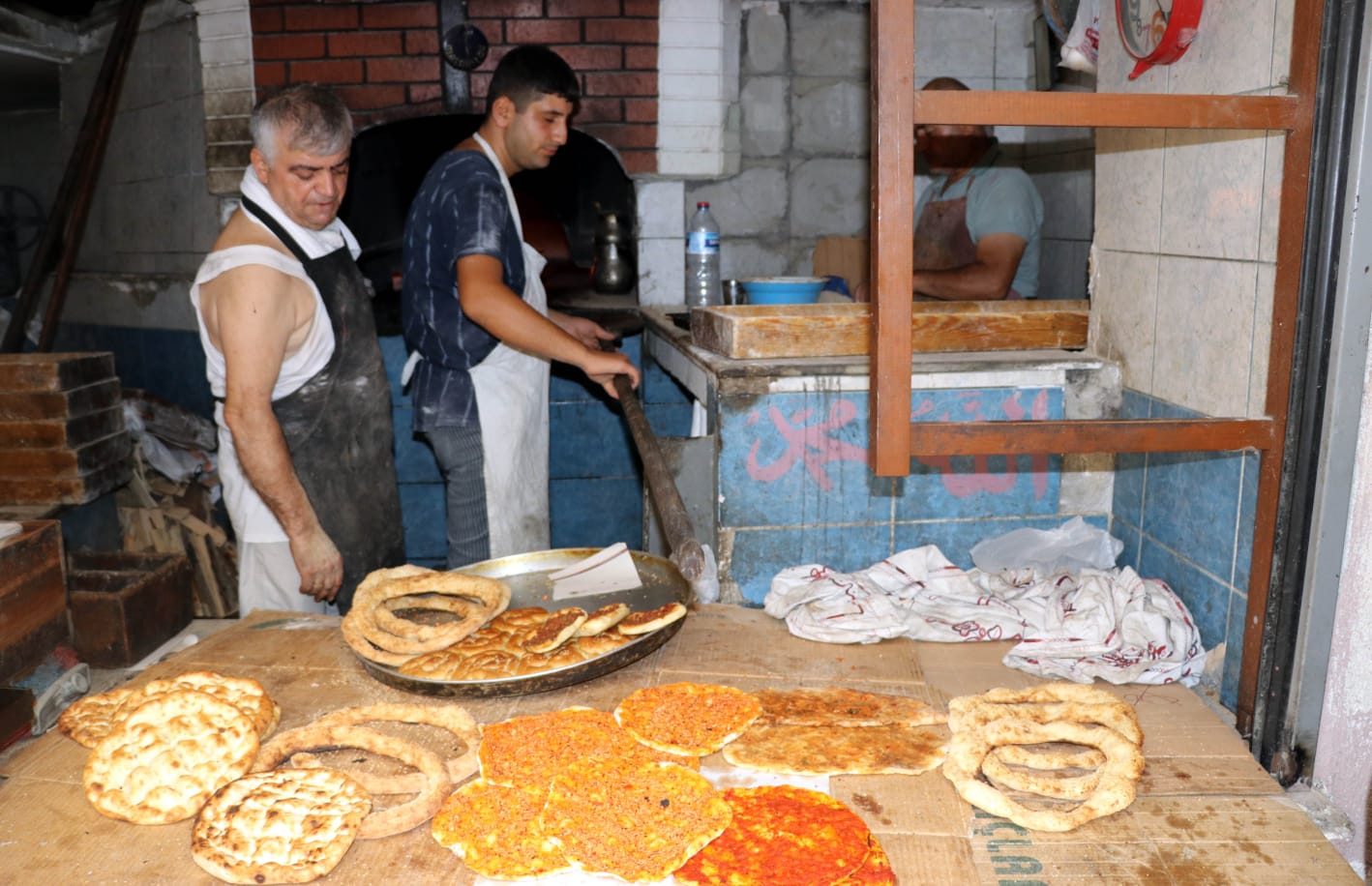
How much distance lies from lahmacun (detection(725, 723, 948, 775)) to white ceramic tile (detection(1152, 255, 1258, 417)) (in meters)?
0.91

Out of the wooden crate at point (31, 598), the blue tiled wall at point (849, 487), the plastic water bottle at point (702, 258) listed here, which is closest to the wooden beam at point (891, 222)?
the blue tiled wall at point (849, 487)

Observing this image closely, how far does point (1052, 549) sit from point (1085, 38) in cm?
124

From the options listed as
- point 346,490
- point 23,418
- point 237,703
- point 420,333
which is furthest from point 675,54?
point 237,703

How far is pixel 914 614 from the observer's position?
7.11ft

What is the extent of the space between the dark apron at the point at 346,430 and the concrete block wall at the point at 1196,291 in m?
2.06

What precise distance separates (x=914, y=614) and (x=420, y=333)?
1.91 m

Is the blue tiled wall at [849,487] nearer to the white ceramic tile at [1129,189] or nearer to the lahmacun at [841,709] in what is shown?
the white ceramic tile at [1129,189]

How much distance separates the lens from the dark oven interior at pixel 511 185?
16.9ft

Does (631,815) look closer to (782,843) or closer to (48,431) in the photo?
(782,843)

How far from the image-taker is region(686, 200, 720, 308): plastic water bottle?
4.27m

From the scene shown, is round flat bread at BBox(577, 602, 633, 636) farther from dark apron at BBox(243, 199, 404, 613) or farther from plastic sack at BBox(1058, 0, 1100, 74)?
plastic sack at BBox(1058, 0, 1100, 74)

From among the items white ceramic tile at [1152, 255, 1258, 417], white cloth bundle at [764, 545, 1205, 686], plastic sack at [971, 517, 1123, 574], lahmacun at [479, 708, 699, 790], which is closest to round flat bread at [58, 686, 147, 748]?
lahmacun at [479, 708, 699, 790]

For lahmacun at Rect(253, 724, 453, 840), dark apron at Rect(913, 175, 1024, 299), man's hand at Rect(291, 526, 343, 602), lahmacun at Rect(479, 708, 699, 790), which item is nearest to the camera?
lahmacun at Rect(253, 724, 453, 840)

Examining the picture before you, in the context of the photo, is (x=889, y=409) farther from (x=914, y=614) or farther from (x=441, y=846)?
(x=441, y=846)
